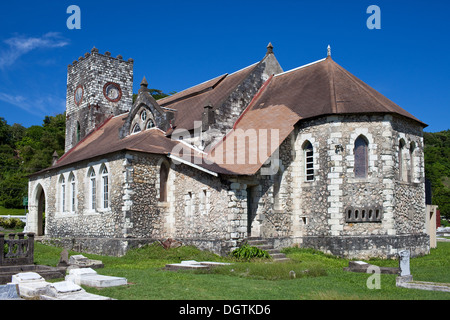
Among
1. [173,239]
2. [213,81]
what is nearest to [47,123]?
[213,81]

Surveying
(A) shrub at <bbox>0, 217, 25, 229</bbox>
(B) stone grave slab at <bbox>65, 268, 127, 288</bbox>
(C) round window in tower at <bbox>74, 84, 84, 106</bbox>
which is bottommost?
(A) shrub at <bbox>0, 217, 25, 229</bbox>

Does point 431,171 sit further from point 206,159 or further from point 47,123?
point 47,123

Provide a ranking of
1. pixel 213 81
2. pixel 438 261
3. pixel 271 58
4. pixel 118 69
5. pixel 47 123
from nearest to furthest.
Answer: pixel 438 261
pixel 271 58
pixel 213 81
pixel 118 69
pixel 47 123

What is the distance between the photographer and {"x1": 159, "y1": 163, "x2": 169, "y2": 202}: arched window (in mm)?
23234

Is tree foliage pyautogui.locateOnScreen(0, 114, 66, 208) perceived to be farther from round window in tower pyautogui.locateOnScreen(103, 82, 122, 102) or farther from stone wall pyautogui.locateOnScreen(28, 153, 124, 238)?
stone wall pyautogui.locateOnScreen(28, 153, 124, 238)

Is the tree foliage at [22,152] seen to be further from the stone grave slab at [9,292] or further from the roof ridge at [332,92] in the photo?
the stone grave slab at [9,292]

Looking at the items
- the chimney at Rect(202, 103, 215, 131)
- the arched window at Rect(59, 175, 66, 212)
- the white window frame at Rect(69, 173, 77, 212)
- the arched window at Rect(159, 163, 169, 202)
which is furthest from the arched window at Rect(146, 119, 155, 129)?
the arched window at Rect(59, 175, 66, 212)

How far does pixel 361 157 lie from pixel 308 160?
253cm

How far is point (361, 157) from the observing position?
836 inches

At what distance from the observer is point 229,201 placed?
1981cm

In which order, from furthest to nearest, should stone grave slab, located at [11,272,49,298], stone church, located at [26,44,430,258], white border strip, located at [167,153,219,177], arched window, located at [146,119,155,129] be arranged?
arched window, located at [146,119,155,129] < stone church, located at [26,44,430,258] < white border strip, located at [167,153,219,177] < stone grave slab, located at [11,272,49,298]

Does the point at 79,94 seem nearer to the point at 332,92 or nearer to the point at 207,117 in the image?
the point at 207,117

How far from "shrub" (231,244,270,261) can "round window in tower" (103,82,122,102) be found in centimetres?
2369

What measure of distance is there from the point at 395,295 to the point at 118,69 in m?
33.3
